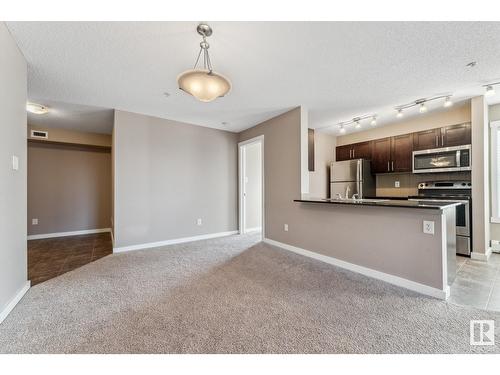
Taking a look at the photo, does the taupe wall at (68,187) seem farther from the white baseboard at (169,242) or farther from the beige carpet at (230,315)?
the beige carpet at (230,315)

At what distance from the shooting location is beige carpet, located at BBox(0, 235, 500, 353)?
4.65 feet

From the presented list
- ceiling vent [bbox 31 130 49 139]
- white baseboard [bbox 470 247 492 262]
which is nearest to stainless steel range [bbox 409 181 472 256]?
white baseboard [bbox 470 247 492 262]

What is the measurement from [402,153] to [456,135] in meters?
0.81

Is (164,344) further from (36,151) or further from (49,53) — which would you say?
(36,151)

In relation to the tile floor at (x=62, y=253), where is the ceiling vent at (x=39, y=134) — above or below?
above

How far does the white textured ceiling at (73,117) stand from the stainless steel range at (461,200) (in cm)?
570

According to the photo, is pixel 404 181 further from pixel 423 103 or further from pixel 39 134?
pixel 39 134

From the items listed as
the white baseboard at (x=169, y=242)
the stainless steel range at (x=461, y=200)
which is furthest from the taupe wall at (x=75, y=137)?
the stainless steel range at (x=461, y=200)

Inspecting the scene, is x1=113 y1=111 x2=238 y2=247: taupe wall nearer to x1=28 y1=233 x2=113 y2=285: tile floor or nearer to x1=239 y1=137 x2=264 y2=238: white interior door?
x1=239 y1=137 x2=264 y2=238: white interior door

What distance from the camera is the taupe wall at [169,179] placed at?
143 inches

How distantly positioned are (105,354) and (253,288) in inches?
51.6

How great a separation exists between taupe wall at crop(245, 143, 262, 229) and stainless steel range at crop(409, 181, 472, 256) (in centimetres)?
338

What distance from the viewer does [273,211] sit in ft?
13.1

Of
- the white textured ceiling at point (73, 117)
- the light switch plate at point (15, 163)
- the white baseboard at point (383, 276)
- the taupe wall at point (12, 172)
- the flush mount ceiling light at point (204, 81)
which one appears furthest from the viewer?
the white textured ceiling at point (73, 117)
